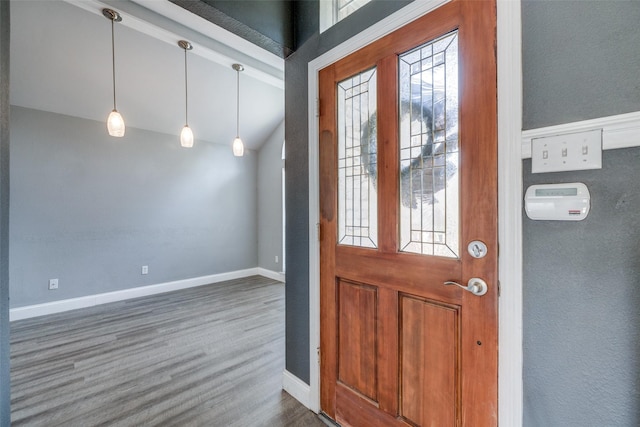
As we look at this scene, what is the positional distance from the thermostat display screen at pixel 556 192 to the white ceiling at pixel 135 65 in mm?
3352

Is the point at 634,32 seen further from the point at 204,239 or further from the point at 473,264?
the point at 204,239

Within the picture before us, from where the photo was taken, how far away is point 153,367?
8.00 feet

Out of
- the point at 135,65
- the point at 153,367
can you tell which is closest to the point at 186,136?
the point at 135,65

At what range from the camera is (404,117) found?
1402 millimetres

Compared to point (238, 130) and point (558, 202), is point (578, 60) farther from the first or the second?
point (238, 130)

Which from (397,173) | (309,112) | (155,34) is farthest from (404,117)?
(155,34)

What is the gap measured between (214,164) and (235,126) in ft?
2.77

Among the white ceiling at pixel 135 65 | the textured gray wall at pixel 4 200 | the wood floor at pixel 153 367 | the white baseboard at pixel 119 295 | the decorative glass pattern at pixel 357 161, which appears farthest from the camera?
the white baseboard at pixel 119 295

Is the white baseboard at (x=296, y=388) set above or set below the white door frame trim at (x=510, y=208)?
below

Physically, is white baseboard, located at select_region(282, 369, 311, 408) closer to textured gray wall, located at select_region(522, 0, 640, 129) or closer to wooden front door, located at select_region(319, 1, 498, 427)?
wooden front door, located at select_region(319, 1, 498, 427)

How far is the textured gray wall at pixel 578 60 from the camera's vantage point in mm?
849

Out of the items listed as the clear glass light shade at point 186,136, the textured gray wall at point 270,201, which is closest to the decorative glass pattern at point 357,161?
the clear glass light shade at point 186,136

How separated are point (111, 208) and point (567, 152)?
16.8ft

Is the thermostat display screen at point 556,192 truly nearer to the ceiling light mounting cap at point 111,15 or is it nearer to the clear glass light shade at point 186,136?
the clear glass light shade at point 186,136
